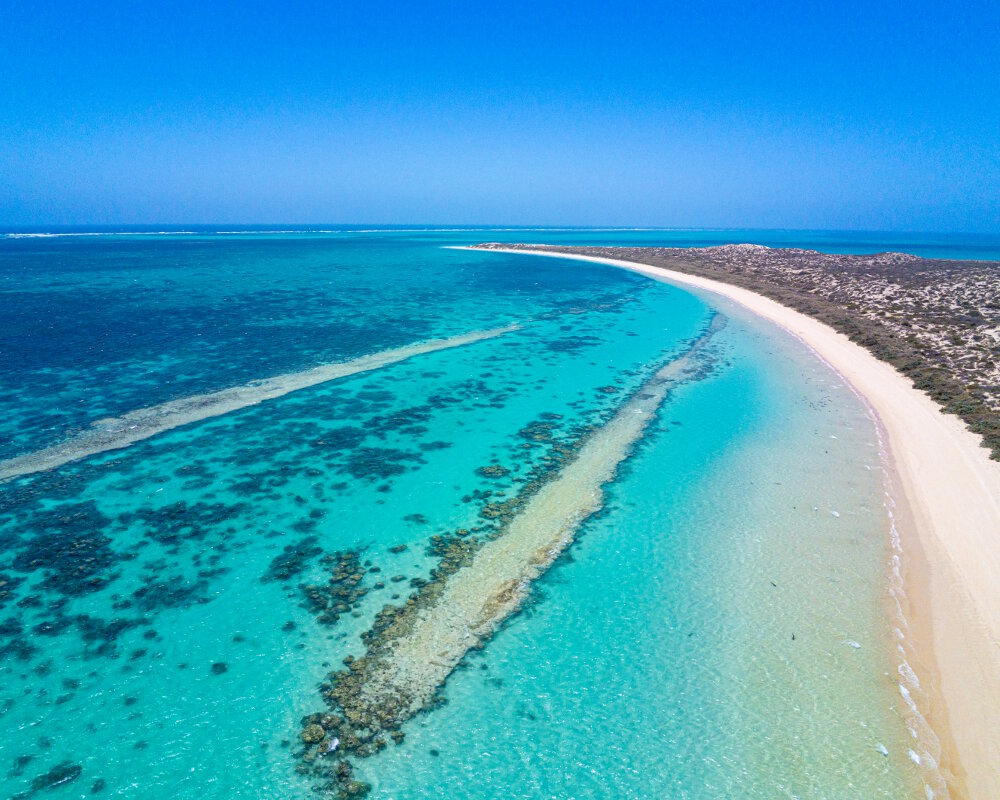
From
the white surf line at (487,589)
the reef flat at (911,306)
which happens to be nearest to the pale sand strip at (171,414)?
the white surf line at (487,589)

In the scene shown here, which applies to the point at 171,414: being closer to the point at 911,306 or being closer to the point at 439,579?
the point at 439,579

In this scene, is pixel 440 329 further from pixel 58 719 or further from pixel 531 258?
pixel 531 258

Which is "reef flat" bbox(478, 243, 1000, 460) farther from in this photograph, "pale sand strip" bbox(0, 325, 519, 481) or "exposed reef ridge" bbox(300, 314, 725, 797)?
"pale sand strip" bbox(0, 325, 519, 481)

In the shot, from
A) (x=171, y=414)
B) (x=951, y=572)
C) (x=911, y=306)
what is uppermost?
(x=911, y=306)

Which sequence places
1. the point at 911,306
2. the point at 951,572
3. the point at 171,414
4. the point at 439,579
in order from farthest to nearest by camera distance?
1. the point at 911,306
2. the point at 171,414
3. the point at 951,572
4. the point at 439,579

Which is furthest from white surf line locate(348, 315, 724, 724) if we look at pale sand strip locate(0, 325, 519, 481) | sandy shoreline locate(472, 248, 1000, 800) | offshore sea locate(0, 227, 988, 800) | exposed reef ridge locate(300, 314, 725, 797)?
pale sand strip locate(0, 325, 519, 481)

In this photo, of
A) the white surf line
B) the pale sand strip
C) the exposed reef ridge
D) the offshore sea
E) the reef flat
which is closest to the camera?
the offshore sea

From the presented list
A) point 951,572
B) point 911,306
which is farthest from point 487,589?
point 911,306
